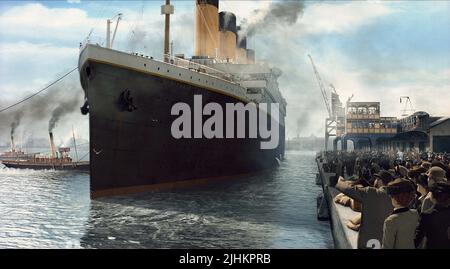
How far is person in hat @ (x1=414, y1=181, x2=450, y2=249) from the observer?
12.7 ft

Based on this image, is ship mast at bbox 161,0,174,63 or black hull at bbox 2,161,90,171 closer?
ship mast at bbox 161,0,174,63

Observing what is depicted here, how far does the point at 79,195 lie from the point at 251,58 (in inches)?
1675

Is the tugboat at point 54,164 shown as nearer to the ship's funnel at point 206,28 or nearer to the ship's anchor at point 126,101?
the ship's funnel at point 206,28

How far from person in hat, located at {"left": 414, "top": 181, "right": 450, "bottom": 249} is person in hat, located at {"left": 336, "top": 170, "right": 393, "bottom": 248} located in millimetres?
1019

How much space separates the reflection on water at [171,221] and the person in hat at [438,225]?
22.0 ft

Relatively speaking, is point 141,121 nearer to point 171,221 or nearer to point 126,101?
point 126,101

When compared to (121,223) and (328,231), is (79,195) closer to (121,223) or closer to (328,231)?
(121,223)

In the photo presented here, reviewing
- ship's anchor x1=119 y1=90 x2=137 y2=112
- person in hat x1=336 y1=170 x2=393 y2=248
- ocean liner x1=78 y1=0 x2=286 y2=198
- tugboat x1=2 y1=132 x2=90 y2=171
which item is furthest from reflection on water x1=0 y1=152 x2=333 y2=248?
tugboat x1=2 y1=132 x2=90 y2=171

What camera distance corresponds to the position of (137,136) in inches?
716

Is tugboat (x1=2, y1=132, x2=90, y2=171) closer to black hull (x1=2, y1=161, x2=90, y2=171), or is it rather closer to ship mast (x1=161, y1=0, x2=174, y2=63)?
black hull (x1=2, y1=161, x2=90, y2=171)

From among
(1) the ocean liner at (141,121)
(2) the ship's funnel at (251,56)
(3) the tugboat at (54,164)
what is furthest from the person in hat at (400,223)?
(2) the ship's funnel at (251,56)
